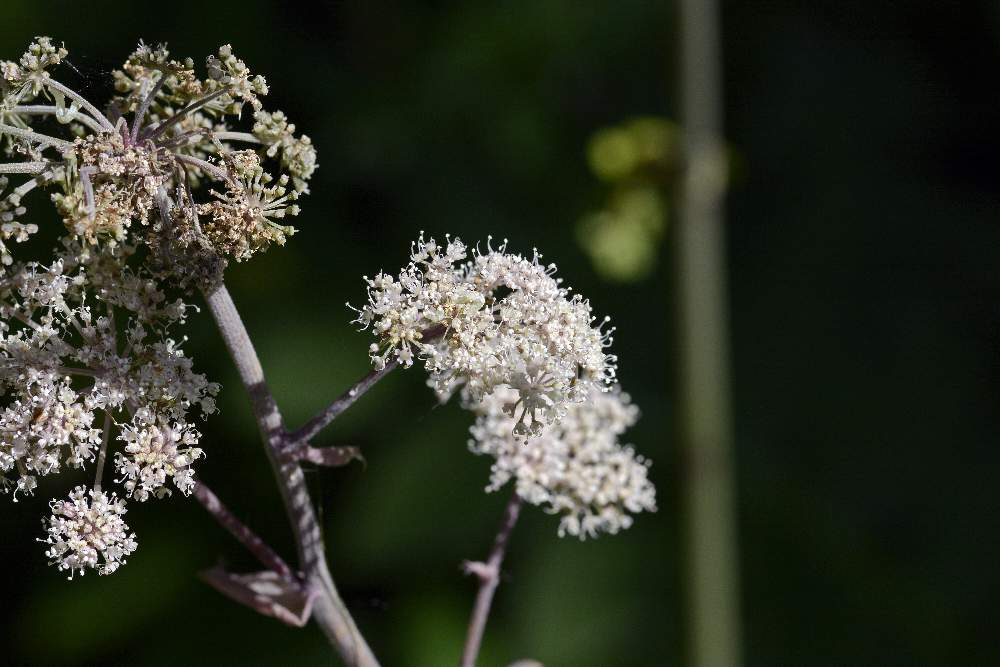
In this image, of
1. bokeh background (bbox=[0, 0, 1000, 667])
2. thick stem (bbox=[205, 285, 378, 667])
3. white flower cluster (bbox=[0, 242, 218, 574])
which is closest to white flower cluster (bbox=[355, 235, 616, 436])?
thick stem (bbox=[205, 285, 378, 667])

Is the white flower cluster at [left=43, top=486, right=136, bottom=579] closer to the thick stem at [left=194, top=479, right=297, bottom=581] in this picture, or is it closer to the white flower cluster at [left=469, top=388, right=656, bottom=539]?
the thick stem at [left=194, top=479, right=297, bottom=581]

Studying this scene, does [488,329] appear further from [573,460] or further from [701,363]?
[573,460]

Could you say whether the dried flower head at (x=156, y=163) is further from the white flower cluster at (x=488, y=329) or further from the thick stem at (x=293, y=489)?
the white flower cluster at (x=488, y=329)

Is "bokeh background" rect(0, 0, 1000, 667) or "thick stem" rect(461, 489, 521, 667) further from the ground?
"bokeh background" rect(0, 0, 1000, 667)

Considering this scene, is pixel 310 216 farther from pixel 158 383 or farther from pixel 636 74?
pixel 158 383

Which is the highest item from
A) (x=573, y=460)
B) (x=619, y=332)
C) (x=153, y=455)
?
(x=619, y=332)

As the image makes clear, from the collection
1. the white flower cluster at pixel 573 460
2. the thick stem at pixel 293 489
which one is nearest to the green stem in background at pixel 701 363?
the white flower cluster at pixel 573 460

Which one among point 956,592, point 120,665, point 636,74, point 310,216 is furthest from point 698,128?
point 120,665

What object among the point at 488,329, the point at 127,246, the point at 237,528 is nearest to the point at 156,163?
the point at 127,246
